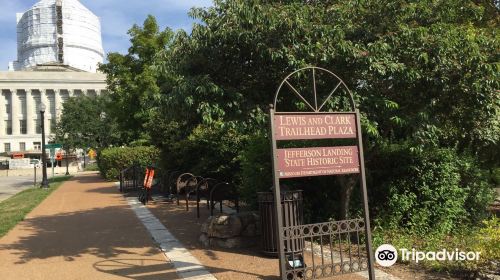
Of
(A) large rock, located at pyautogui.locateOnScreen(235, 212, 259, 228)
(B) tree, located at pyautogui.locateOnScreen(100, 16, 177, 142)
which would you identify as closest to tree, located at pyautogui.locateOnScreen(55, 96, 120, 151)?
(B) tree, located at pyautogui.locateOnScreen(100, 16, 177, 142)

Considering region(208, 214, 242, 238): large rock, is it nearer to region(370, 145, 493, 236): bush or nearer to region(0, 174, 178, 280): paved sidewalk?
region(0, 174, 178, 280): paved sidewalk

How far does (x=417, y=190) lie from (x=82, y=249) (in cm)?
591

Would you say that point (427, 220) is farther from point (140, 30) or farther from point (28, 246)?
point (140, 30)

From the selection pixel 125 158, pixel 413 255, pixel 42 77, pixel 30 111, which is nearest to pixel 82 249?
pixel 413 255

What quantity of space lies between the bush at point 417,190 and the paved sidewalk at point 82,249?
3984mm

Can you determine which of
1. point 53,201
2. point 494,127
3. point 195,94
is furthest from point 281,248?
point 53,201

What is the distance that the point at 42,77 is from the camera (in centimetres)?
9800

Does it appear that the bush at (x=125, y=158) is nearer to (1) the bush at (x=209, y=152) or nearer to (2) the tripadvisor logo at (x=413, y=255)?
(1) the bush at (x=209, y=152)

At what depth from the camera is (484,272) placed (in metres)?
5.72

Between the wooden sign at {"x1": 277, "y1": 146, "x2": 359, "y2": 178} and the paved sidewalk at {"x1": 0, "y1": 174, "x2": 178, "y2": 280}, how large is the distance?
239 centimetres

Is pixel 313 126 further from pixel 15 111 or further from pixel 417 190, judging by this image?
pixel 15 111

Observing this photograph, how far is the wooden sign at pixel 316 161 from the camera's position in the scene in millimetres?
4922

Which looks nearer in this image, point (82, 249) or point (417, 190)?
point (82, 249)

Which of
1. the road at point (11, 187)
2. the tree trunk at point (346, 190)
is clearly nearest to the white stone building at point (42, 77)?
the road at point (11, 187)
